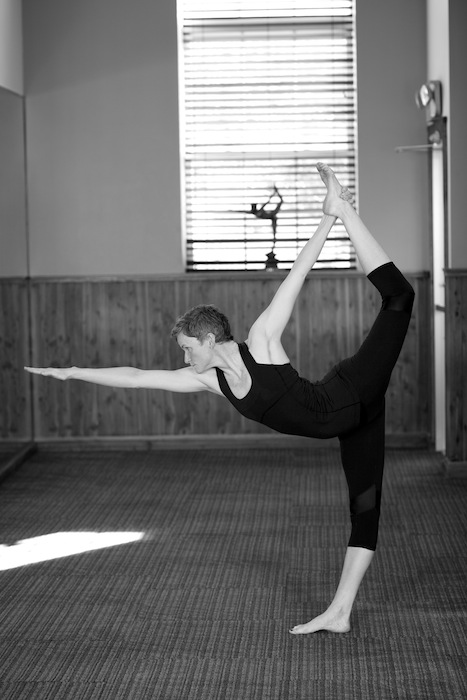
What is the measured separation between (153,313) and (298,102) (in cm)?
167

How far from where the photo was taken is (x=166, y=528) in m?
4.57

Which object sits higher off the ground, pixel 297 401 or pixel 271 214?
pixel 271 214

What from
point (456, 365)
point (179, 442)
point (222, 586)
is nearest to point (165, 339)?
point (179, 442)

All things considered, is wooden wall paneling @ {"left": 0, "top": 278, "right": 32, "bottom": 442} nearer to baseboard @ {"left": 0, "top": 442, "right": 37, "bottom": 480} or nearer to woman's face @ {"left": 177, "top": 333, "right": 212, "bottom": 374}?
baseboard @ {"left": 0, "top": 442, "right": 37, "bottom": 480}

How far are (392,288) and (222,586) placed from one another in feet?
4.50

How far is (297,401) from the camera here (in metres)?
2.99

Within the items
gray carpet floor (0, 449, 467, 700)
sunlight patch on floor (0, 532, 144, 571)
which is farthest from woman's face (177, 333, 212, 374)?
sunlight patch on floor (0, 532, 144, 571)

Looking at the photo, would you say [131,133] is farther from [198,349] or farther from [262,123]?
[198,349]

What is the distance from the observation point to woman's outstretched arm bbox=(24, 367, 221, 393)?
9.96ft

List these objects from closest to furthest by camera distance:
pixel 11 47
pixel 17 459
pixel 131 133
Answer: pixel 17 459 → pixel 11 47 → pixel 131 133

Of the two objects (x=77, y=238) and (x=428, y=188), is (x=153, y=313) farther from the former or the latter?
(x=428, y=188)

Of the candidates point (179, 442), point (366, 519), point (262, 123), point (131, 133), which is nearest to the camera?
point (366, 519)

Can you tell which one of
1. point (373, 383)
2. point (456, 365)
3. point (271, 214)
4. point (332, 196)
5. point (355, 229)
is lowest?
point (456, 365)

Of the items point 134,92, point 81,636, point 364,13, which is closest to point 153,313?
point 134,92
